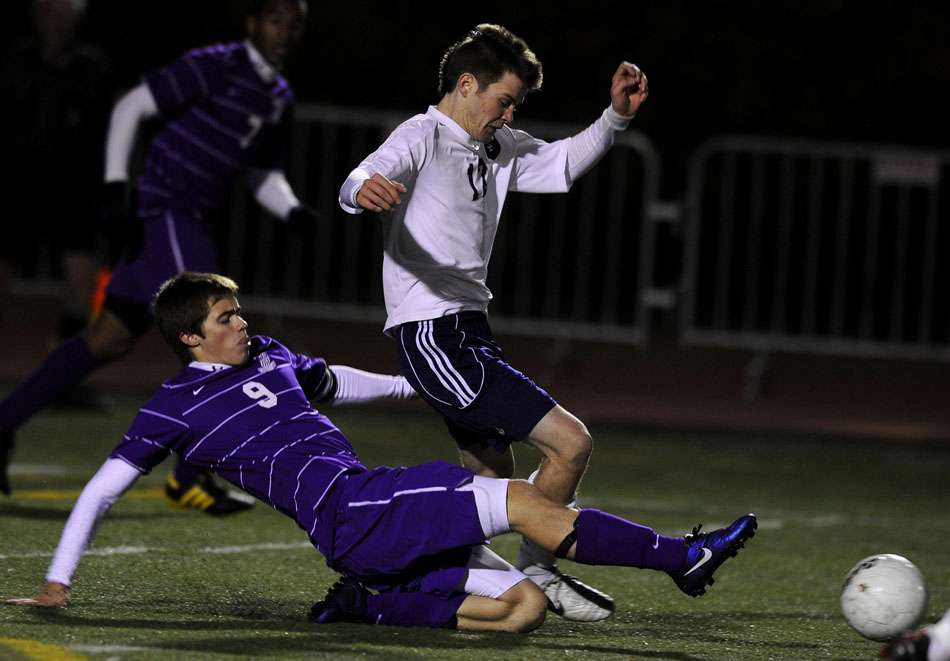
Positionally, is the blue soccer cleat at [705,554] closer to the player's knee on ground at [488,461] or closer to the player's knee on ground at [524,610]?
the player's knee on ground at [524,610]

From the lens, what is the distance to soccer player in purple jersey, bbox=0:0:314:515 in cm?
650

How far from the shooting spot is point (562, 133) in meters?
11.5

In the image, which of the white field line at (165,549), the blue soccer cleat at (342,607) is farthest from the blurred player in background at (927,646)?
the white field line at (165,549)

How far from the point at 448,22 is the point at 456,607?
11812 mm

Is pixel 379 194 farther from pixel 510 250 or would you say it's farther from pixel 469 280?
pixel 510 250

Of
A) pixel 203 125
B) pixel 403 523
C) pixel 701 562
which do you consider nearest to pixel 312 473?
pixel 403 523

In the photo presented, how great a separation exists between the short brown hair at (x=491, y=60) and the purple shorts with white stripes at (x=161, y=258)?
1895 millimetres

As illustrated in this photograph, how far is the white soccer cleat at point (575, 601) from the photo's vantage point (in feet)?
15.3

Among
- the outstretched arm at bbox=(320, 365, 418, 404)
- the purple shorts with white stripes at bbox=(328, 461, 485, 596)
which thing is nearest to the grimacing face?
the outstretched arm at bbox=(320, 365, 418, 404)

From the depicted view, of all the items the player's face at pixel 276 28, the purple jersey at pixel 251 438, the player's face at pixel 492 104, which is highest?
the player's face at pixel 276 28

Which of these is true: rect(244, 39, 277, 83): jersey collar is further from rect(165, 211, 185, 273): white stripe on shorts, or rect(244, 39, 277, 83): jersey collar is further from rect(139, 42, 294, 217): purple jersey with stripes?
rect(165, 211, 185, 273): white stripe on shorts

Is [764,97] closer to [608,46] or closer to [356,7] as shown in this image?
[608,46]

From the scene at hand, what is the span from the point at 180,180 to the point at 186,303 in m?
2.00

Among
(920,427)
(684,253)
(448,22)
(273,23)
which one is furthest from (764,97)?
(273,23)
